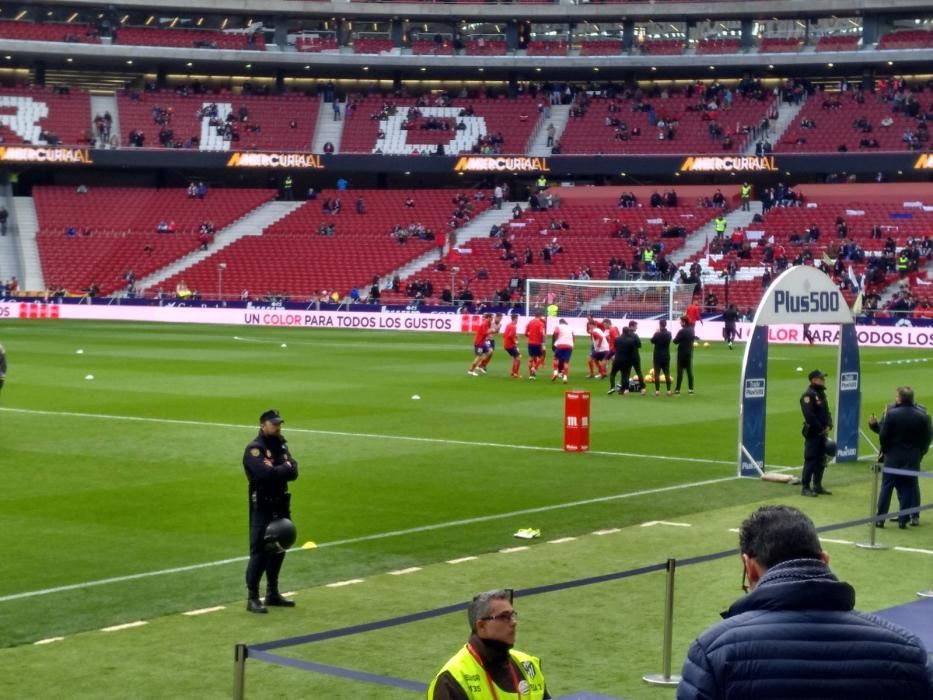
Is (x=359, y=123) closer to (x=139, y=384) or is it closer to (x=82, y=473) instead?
(x=139, y=384)

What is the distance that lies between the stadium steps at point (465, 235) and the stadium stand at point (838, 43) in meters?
18.0

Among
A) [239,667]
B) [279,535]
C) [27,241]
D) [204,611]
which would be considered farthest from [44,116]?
[239,667]

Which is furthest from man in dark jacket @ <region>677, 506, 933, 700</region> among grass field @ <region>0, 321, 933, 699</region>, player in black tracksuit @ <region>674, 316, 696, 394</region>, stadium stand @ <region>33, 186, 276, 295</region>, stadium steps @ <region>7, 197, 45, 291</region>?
stadium steps @ <region>7, 197, 45, 291</region>

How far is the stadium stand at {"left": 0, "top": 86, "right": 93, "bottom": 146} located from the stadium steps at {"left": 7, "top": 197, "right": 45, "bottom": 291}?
364cm

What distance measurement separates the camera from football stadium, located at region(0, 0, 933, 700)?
11.4 metres

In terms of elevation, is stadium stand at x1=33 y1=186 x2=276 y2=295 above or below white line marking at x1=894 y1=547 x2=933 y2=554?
above

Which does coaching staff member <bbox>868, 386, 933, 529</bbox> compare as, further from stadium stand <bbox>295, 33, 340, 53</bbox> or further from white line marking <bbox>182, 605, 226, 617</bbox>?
stadium stand <bbox>295, 33, 340, 53</bbox>

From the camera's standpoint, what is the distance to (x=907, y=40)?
258 feet

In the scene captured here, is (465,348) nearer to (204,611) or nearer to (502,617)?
(204,611)

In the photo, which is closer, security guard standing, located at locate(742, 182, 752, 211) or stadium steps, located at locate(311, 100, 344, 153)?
security guard standing, located at locate(742, 182, 752, 211)

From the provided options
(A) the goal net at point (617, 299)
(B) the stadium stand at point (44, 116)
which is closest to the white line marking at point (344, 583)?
(A) the goal net at point (617, 299)

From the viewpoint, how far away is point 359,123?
86875mm

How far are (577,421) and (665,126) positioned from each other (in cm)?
5975

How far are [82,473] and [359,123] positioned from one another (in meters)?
67.4
